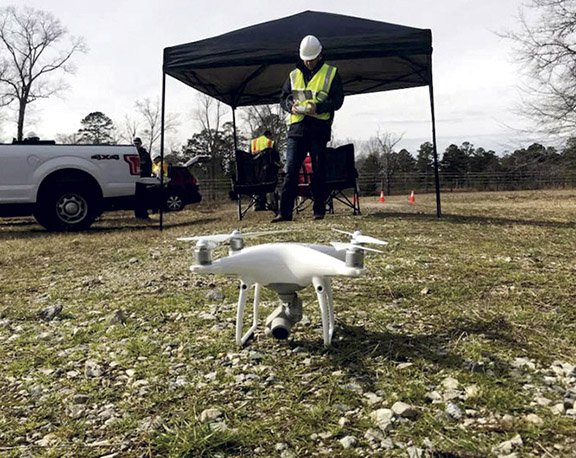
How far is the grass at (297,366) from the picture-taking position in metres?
1.47

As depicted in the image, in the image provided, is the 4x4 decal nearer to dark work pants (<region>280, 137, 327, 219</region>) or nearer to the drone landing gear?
dark work pants (<region>280, 137, 327, 219</region>)

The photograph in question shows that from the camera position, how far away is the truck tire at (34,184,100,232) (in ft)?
24.5

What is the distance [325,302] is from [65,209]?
6523mm

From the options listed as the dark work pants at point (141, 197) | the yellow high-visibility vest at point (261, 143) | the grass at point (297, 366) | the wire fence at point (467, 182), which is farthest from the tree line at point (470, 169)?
the grass at point (297, 366)

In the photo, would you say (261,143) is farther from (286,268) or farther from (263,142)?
(286,268)

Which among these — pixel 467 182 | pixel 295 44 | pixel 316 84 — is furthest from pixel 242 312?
pixel 467 182

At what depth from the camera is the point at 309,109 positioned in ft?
18.9

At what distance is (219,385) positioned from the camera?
5.98 feet

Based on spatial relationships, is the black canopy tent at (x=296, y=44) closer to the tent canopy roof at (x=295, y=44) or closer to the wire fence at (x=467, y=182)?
the tent canopy roof at (x=295, y=44)

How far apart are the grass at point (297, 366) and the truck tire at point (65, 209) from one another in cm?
408

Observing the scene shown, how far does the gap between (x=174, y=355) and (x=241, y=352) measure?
0.28m

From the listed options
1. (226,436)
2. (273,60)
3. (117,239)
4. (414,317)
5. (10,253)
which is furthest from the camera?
(273,60)

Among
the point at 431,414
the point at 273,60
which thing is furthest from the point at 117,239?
the point at 431,414

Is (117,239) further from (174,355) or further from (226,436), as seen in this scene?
(226,436)
